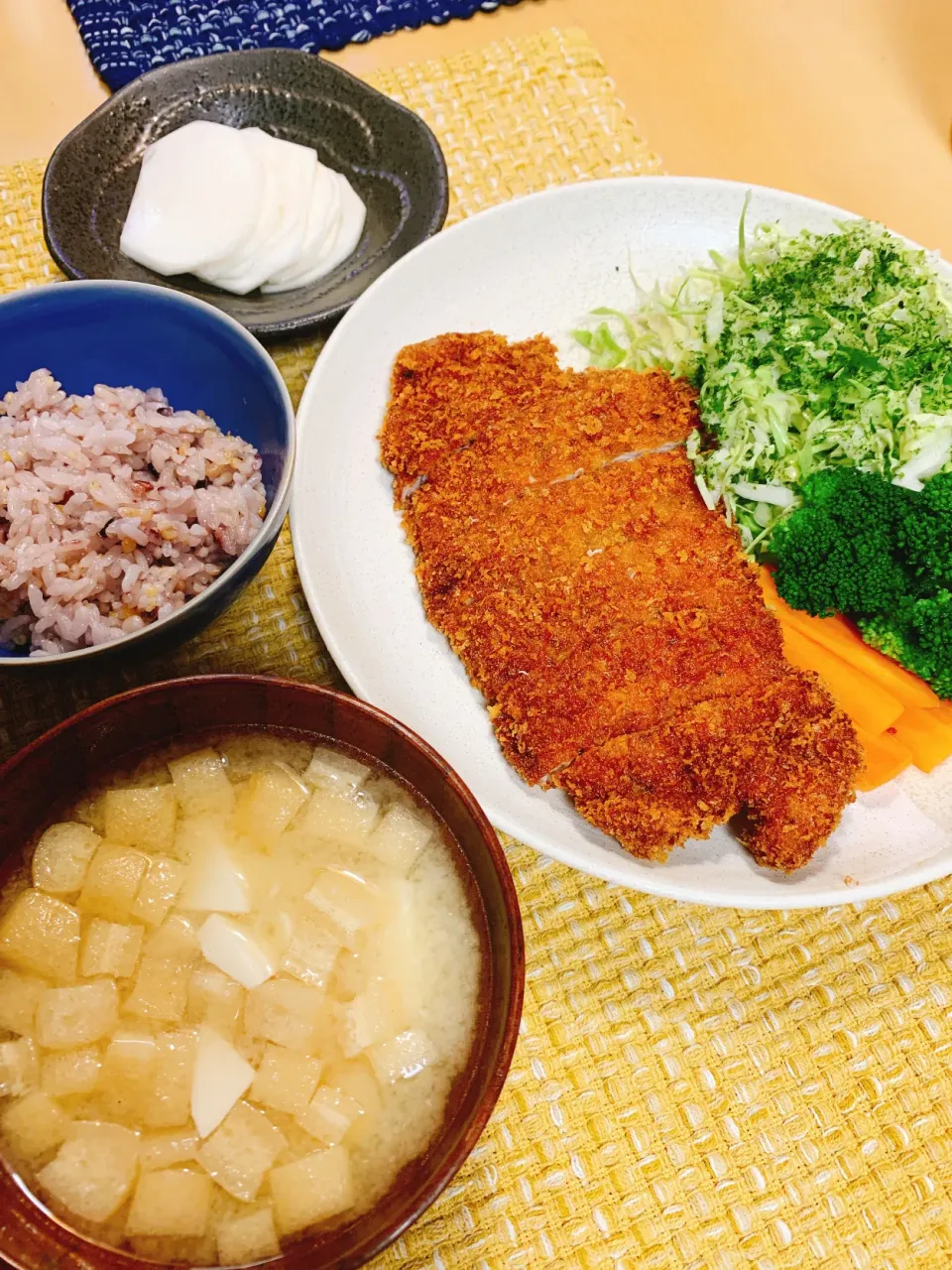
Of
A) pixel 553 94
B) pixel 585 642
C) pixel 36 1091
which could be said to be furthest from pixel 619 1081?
pixel 553 94

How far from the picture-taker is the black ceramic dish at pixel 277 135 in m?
2.43

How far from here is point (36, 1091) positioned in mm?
1409

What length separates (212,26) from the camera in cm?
306

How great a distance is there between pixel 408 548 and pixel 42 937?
1.19 metres

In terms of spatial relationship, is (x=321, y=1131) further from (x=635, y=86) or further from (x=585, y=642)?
(x=635, y=86)

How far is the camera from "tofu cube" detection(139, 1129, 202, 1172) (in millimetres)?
1393

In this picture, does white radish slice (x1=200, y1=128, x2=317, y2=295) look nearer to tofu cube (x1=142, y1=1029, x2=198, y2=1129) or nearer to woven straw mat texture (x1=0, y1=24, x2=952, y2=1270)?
woven straw mat texture (x1=0, y1=24, x2=952, y2=1270)

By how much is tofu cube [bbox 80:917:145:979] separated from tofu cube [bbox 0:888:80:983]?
0.7 inches

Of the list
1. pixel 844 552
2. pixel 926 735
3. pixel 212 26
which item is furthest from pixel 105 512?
pixel 212 26

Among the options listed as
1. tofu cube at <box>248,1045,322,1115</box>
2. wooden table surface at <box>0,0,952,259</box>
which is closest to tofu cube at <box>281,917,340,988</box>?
tofu cube at <box>248,1045,322,1115</box>

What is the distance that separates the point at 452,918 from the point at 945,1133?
1.13m

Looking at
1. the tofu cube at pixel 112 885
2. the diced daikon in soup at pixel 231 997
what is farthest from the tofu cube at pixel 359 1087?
the tofu cube at pixel 112 885

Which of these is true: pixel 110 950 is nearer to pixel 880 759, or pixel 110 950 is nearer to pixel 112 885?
pixel 112 885

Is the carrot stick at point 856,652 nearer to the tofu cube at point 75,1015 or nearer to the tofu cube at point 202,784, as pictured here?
the tofu cube at point 202,784
